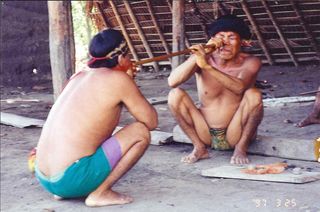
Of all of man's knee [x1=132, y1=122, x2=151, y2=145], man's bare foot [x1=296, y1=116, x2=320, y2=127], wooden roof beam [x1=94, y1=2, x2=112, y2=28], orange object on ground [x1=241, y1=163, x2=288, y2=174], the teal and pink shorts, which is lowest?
orange object on ground [x1=241, y1=163, x2=288, y2=174]

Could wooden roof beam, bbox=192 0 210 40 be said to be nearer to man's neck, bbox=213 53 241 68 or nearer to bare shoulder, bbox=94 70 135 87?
man's neck, bbox=213 53 241 68

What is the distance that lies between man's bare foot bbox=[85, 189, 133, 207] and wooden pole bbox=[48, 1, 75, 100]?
10.5 ft

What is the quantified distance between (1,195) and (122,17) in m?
9.32

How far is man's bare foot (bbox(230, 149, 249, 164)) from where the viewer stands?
4.69 m

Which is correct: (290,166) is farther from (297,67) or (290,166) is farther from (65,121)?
(297,67)

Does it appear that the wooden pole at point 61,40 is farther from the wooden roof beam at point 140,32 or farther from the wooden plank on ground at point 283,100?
the wooden roof beam at point 140,32

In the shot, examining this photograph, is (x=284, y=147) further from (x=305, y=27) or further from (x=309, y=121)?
(x=305, y=27)

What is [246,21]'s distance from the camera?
38.0ft

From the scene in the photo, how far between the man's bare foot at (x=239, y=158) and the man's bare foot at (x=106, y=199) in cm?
117

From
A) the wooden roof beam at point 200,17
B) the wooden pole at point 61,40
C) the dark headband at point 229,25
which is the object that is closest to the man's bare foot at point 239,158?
the dark headband at point 229,25

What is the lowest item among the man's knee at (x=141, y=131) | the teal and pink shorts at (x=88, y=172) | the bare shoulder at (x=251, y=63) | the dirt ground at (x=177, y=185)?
the dirt ground at (x=177, y=185)

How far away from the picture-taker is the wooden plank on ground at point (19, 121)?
6.78 meters

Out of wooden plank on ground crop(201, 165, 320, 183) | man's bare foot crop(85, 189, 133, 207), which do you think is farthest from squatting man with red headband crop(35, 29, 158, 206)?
wooden plank on ground crop(201, 165, 320, 183)

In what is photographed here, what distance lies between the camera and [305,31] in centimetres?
1103
